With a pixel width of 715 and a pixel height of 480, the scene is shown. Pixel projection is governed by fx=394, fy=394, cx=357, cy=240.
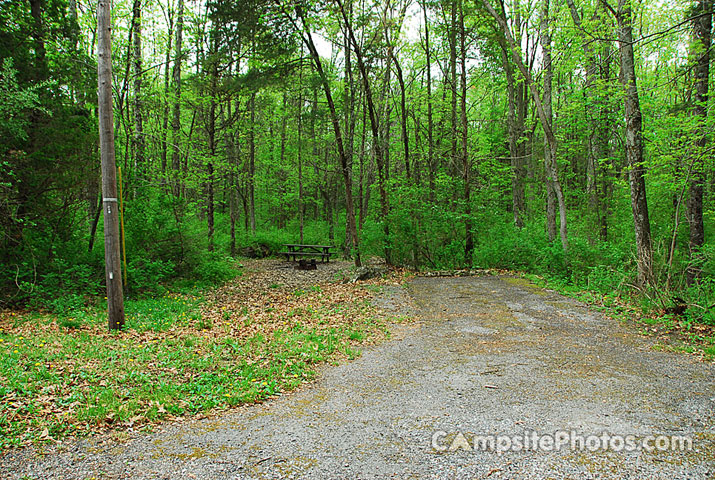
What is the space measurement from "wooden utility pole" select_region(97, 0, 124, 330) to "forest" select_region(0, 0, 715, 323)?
2102mm

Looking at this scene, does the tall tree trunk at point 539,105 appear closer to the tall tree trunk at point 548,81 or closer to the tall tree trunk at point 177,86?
the tall tree trunk at point 548,81

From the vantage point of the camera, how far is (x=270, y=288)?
12008 mm

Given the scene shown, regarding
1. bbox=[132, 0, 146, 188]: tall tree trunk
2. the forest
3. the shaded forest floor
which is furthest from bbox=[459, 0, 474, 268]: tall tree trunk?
bbox=[132, 0, 146, 188]: tall tree trunk

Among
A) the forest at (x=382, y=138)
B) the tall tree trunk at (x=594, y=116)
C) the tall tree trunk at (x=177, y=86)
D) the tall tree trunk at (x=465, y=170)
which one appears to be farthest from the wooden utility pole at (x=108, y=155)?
the tall tree trunk at (x=465, y=170)

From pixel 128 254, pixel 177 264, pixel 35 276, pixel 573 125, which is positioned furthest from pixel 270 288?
pixel 573 125

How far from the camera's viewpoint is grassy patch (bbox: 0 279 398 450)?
3549 mm

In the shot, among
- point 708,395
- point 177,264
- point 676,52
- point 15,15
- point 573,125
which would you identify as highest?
point 676,52

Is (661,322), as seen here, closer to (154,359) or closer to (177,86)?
(154,359)

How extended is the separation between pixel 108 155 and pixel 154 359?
339 cm

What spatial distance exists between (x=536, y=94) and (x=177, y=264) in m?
11.6

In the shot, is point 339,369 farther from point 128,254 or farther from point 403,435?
point 128,254

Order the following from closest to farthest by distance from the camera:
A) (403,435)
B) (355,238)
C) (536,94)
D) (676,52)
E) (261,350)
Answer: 1. (403,435)
2. (261,350)
3. (536,94)
4. (355,238)
5. (676,52)

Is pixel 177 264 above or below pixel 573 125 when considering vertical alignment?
below

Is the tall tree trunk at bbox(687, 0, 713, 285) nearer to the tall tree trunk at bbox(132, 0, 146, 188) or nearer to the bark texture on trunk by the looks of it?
the bark texture on trunk
